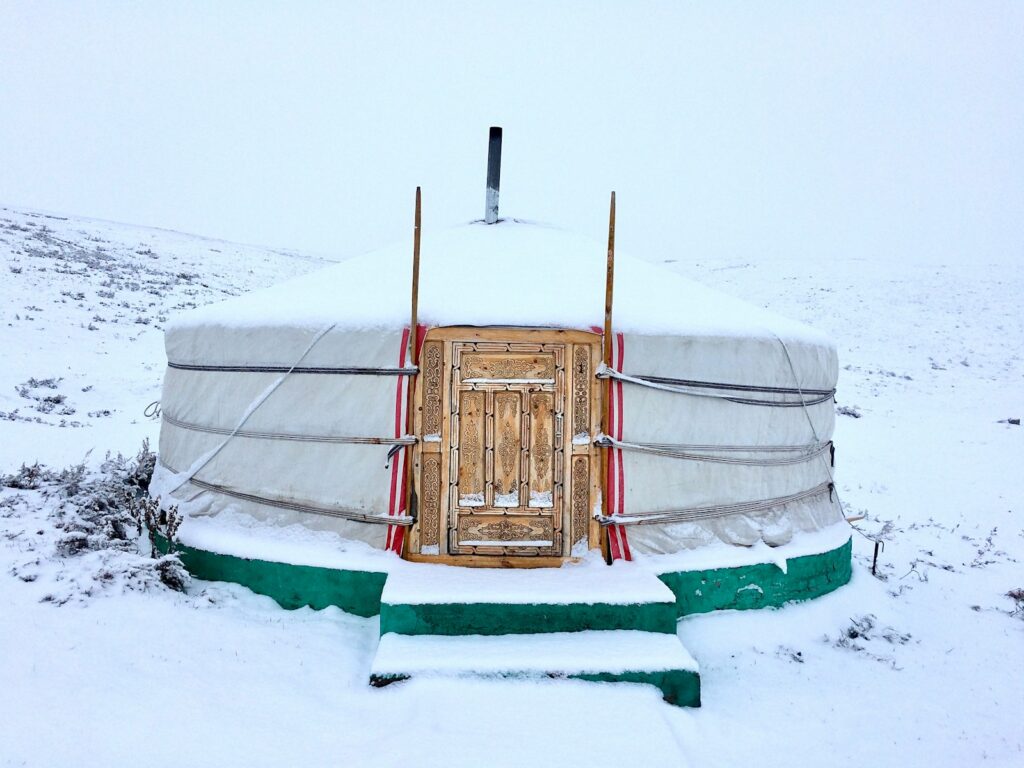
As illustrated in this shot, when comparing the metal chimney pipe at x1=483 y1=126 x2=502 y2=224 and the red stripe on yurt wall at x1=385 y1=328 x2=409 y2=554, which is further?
the metal chimney pipe at x1=483 y1=126 x2=502 y2=224

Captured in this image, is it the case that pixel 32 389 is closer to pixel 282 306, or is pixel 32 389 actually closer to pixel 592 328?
pixel 282 306

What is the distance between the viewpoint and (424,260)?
420cm

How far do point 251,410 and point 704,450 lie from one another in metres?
2.43

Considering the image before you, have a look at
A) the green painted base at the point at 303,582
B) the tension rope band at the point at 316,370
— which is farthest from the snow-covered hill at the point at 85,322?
the green painted base at the point at 303,582

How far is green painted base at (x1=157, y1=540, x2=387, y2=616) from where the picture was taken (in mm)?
3387

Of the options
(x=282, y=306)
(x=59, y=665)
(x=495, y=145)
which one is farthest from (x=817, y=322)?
(x=59, y=665)

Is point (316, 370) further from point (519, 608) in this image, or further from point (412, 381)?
point (519, 608)

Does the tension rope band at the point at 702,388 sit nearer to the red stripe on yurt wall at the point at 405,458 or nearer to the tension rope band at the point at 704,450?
the tension rope band at the point at 704,450

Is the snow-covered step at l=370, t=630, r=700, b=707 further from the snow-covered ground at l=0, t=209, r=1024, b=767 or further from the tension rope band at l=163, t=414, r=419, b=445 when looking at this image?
the tension rope band at l=163, t=414, r=419, b=445

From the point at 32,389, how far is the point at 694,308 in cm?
911

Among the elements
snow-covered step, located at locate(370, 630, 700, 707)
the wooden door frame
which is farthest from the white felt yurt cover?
snow-covered step, located at locate(370, 630, 700, 707)

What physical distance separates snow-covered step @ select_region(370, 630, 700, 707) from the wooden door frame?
0.63 metres

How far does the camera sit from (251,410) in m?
3.71

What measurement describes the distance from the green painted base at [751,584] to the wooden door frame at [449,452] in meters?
0.51
